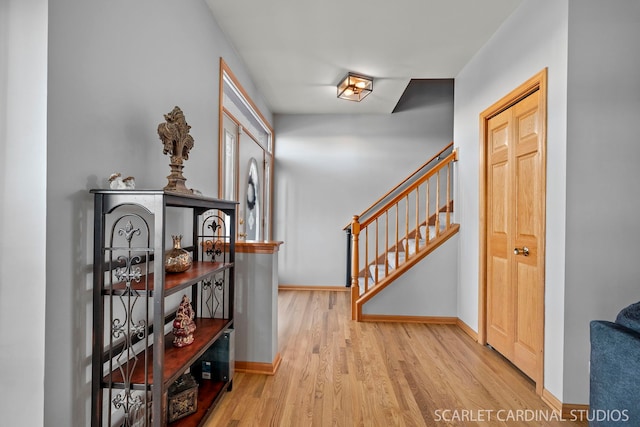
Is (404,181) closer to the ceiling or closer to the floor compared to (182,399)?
closer to the ceiling

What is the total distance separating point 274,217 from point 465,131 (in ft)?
9.59

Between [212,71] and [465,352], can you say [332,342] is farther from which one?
[212,71]

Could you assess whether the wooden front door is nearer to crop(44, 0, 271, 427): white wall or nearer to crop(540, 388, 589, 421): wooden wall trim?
crop(540, 388, 589, 421): wooden wall trim

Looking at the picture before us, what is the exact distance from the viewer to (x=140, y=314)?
170 centimetres

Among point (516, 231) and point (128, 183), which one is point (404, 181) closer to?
point (516, 231)

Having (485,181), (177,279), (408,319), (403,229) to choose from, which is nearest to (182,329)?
(177,279)

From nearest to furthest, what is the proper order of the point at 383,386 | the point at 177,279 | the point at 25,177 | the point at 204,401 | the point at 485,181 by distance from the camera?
the point at 25,177, the point at 177,279, the point at 204,401, the point at 383,386, the point at 485,181

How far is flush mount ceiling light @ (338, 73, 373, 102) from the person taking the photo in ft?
12.0

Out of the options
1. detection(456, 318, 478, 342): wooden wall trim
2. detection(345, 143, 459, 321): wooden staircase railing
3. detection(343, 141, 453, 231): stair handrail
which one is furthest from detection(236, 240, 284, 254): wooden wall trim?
detection(343, 141, 453, 231): stair handrail

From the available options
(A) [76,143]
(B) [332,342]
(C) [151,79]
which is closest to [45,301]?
(A) [76,143]

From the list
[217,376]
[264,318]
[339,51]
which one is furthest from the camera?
[339,51]

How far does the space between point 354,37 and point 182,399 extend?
2907mm

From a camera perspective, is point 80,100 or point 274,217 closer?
point 80,100

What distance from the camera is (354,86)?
377 centimetres
